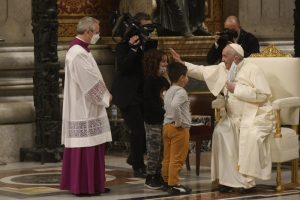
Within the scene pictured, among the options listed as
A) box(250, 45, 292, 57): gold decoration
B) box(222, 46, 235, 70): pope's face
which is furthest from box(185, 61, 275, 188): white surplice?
box(250, 45, 292, 57): gold decoration

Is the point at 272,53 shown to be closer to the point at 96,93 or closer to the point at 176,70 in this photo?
the point at 176,70

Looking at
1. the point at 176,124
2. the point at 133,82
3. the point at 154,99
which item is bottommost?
the point at 176,124

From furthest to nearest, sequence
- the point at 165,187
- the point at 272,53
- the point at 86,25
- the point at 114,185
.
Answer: the point at 272,53 < the point at 114,185 < the point at 165,187 < the point at 86,25

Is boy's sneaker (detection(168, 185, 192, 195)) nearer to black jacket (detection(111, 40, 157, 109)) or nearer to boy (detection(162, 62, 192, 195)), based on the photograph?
boy (detection(162, 62, 192, 195))

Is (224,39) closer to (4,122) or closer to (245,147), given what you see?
(245,147)

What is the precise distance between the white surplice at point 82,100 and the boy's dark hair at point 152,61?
61 cm

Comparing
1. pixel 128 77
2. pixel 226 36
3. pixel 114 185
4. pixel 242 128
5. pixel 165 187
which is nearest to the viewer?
pixel 165 187

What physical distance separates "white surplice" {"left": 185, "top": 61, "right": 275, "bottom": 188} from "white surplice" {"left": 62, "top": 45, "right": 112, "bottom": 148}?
1303mm

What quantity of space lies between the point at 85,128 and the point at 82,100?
286 mm

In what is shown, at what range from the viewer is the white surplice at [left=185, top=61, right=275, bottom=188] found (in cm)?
1104

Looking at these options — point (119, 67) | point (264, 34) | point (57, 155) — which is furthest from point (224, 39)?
point (264, 34)


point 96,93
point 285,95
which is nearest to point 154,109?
point 96,93

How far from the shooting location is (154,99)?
36.8ft

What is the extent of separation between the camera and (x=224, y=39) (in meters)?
12.9
